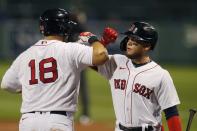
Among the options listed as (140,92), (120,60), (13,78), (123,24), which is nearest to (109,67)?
(120,60)

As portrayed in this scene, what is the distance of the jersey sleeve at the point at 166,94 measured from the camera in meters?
6.66

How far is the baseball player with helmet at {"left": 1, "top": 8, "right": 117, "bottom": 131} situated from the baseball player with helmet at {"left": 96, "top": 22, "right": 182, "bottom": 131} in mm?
447

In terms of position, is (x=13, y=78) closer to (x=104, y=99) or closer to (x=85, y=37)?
(x=85, y=37)

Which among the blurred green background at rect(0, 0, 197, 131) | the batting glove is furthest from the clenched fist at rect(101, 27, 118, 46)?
the blurred green background at rect(0, 0, 197, 131)

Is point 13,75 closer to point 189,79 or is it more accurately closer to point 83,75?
point 83,75

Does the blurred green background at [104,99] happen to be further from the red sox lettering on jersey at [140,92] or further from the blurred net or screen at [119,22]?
the red sox lettering on jersey at [140,92]

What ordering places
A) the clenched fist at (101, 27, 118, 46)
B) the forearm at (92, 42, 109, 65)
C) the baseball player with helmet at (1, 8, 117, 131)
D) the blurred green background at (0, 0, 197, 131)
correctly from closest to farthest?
the forearm at (92, 42, 109, 65) → the baseball player with helmet at (1, 8, 117, 131) → the clenched fist at (101, 27, 118, 46) → the blurred green background at (0, 0, 197, 131)

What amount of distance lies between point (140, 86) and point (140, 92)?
0.06 m

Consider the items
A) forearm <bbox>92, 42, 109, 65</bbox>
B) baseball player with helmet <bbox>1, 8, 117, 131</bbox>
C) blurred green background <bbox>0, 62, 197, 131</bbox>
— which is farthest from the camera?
blurred green background <bbox>0, 62, 197, 131</bbox>

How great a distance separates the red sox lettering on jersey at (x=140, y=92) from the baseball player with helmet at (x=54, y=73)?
47 cm

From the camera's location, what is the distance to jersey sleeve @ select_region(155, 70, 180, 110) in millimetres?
6656

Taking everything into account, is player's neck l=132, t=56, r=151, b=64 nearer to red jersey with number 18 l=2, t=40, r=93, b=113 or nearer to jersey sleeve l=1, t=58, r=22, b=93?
red jersey with number 18 l=2, t=40, r=93, b=113

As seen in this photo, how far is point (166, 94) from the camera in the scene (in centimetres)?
666

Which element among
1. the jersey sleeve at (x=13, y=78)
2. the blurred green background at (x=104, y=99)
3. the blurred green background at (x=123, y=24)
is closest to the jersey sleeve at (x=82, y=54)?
the jersey sleeve at (x=13, y=78)
